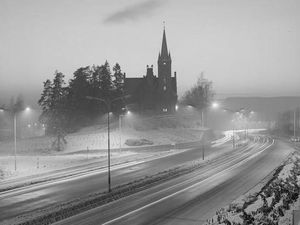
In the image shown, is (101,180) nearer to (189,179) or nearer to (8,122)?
(189,179)

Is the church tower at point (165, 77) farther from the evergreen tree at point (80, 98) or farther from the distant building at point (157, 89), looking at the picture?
the evergreen tree at point (80, 98)

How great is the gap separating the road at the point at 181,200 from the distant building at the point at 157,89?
69816mm

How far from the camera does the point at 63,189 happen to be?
121ft

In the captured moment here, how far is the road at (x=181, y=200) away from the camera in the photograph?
24.9 m

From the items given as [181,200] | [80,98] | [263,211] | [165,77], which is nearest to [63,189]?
[181,200]

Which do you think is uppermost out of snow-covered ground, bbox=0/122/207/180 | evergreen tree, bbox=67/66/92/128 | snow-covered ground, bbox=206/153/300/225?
evergreen tree, bbox=67/66/92/128

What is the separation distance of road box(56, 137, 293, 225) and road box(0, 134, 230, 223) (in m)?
4.88

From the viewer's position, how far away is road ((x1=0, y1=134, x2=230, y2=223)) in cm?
2944

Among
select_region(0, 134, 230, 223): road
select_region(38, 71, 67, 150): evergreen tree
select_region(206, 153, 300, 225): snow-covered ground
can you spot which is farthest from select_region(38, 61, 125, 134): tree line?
select_region(206, 153, 300, 225): snow-covered ground

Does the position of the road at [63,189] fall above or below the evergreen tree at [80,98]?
below

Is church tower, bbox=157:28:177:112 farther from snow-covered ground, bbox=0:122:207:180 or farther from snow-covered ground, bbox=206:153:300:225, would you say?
snow-covered ground, bbox=206:153:300:225

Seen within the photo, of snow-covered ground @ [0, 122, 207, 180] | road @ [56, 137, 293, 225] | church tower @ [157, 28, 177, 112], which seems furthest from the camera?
church tower @ [157, 28, 177, 112]

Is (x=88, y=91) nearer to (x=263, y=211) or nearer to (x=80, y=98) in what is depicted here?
(x=80, y=98)

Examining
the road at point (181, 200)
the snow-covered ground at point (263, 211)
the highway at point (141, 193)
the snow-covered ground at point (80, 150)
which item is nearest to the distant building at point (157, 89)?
the snow-covered ground at point (80, 150)
